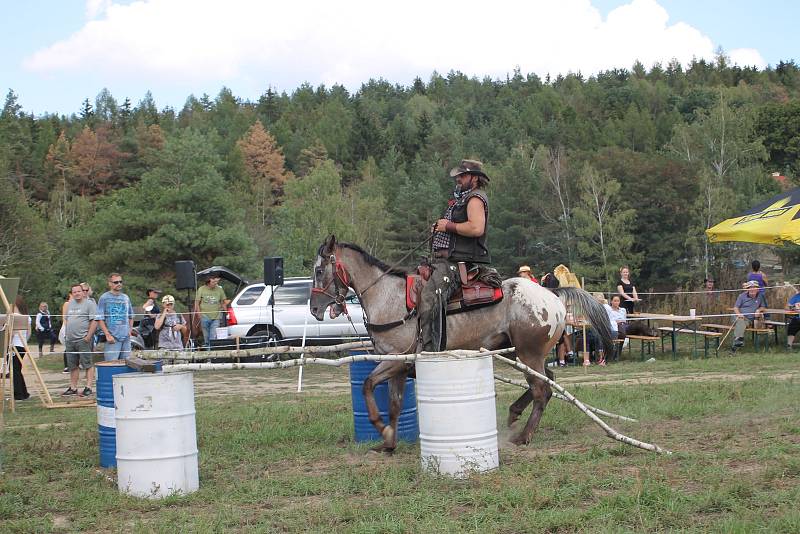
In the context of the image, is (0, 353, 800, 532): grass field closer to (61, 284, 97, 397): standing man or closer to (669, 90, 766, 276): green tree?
(61, 284, 97, 397): standing man

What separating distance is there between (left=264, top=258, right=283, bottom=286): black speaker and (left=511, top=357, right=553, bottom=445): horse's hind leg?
436 inches

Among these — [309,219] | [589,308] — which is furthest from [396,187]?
[589,308]

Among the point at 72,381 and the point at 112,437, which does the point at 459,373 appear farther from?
the point at 72,381

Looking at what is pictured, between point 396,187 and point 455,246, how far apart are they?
78801 mm

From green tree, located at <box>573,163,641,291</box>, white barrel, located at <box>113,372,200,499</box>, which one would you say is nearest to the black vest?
white barrel, located at <box>113,372,200,499</box>

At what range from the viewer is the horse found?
Result: 324 inches

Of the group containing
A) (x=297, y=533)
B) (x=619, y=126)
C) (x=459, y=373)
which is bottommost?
(x=297, y=533)

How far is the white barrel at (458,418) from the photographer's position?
22.1ft

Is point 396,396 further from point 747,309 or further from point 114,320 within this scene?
point 747,309

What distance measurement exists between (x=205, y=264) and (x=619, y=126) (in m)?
70.7

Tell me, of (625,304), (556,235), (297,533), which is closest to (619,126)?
(556,235)

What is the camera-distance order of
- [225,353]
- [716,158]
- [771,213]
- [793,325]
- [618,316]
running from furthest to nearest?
[716,158] → [618,316] → [771,213] → [793,325] → [225,353]

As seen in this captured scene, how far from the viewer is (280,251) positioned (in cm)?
4938

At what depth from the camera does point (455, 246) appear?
8.45 metres
